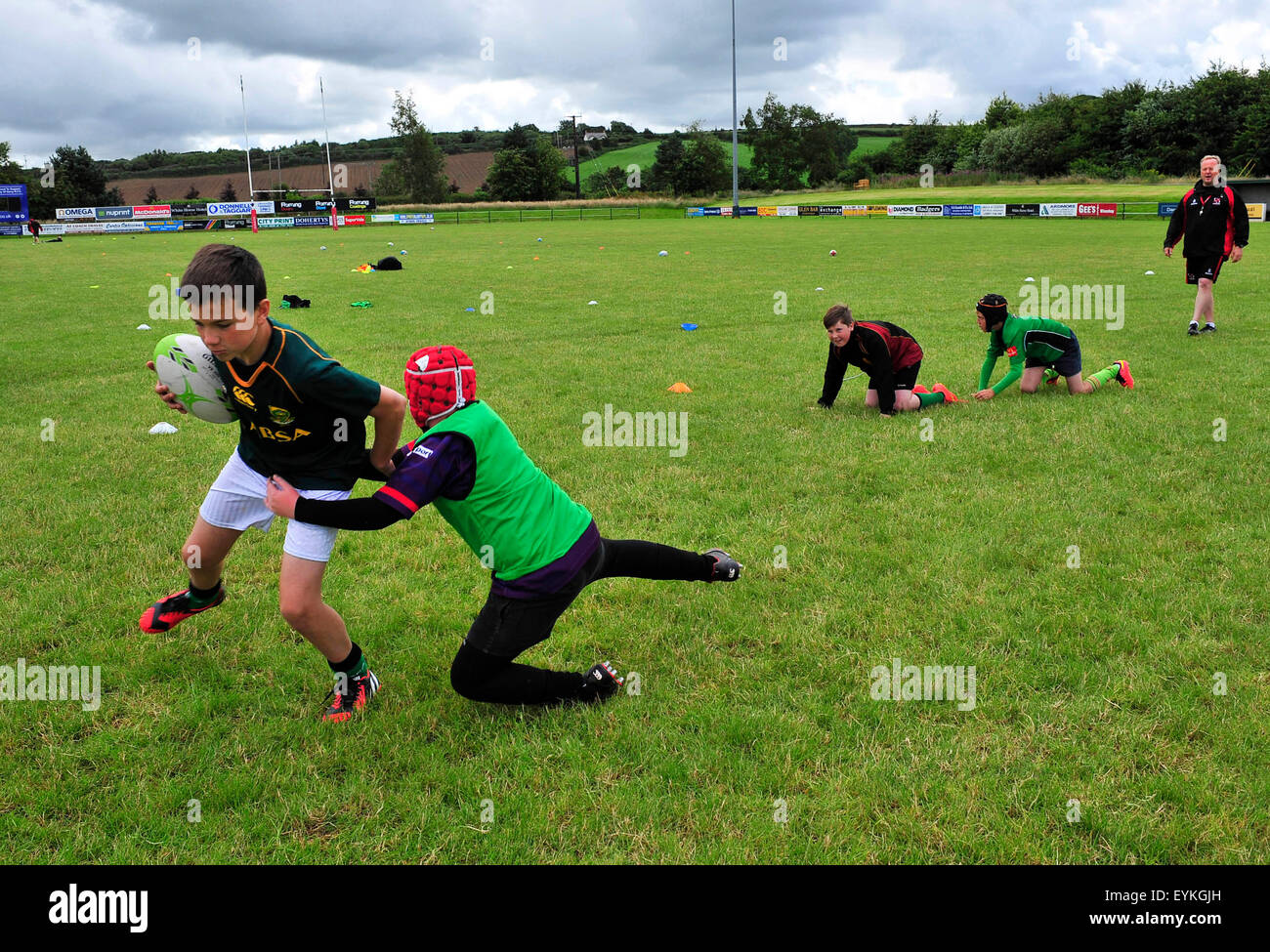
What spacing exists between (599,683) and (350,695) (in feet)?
3.61

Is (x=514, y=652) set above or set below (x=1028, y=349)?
below

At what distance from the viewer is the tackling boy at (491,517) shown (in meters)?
3.35

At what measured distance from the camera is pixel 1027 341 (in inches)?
348

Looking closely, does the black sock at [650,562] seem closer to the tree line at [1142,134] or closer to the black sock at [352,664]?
the black sock at [352,664]

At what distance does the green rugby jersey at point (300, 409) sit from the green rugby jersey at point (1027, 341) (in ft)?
22.9

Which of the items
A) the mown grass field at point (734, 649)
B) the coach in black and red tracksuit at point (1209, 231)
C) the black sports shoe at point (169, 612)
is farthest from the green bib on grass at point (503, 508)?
the coach in black and red tracksuit at point (1209, 231)

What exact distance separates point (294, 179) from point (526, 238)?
10176 cm

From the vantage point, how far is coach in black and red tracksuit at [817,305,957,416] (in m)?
8.29

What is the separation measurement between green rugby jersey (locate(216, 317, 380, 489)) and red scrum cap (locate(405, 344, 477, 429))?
21 cm

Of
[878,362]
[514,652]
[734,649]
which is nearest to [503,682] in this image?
[514,652]

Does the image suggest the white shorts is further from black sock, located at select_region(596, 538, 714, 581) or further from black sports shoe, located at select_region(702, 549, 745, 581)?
black sports shoe, located at select_region(702, 549, 745, 581)

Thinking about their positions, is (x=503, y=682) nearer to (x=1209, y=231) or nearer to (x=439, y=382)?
(x=439, y=382)
